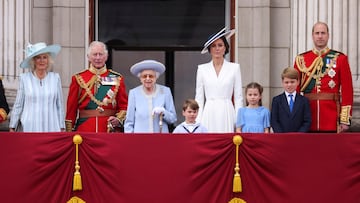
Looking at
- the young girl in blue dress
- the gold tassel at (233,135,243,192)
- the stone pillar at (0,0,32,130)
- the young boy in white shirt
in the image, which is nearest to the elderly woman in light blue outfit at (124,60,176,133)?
the young boy in white shirt

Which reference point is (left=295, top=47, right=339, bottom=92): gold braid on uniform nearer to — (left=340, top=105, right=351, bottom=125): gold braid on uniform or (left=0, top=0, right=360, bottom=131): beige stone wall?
(left=340, top=105, right=351, bottom=125): gold braid on uniform

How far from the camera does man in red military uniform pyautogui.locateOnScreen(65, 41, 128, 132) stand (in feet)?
41.8

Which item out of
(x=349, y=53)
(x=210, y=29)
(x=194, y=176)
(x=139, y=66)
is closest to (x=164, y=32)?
(x=210, y=29)

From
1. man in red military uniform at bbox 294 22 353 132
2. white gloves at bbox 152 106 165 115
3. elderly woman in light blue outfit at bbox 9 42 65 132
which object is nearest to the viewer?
white gloves at bbox 152 106 165 115

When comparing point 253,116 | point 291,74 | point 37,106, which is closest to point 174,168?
point 253,116

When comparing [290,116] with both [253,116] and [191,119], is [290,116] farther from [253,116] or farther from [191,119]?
[191,119]

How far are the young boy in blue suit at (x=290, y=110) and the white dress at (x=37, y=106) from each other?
2400 mm

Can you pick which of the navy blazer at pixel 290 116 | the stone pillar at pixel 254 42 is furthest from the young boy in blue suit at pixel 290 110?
the stone pillar at pixel 254 42

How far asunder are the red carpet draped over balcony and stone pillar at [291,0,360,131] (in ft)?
9.96

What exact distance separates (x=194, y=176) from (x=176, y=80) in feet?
16.3

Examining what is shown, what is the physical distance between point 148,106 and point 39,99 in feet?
4.02

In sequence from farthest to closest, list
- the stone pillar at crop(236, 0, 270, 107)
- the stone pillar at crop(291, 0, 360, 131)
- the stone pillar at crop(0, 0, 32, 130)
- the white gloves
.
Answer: the stone pillar at crop(236, 0, 270, 107)
the stone pillar at crop(0, 0, 32, 130)
the stone pillar at crop(291, 0, 360, 131)
the white gloves

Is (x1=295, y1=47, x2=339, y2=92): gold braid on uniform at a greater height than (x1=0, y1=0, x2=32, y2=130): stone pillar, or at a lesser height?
lesser

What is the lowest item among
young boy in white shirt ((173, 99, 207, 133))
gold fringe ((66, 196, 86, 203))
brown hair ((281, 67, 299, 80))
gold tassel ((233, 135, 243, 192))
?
gold fringe ((66, 196, 86, 203))
